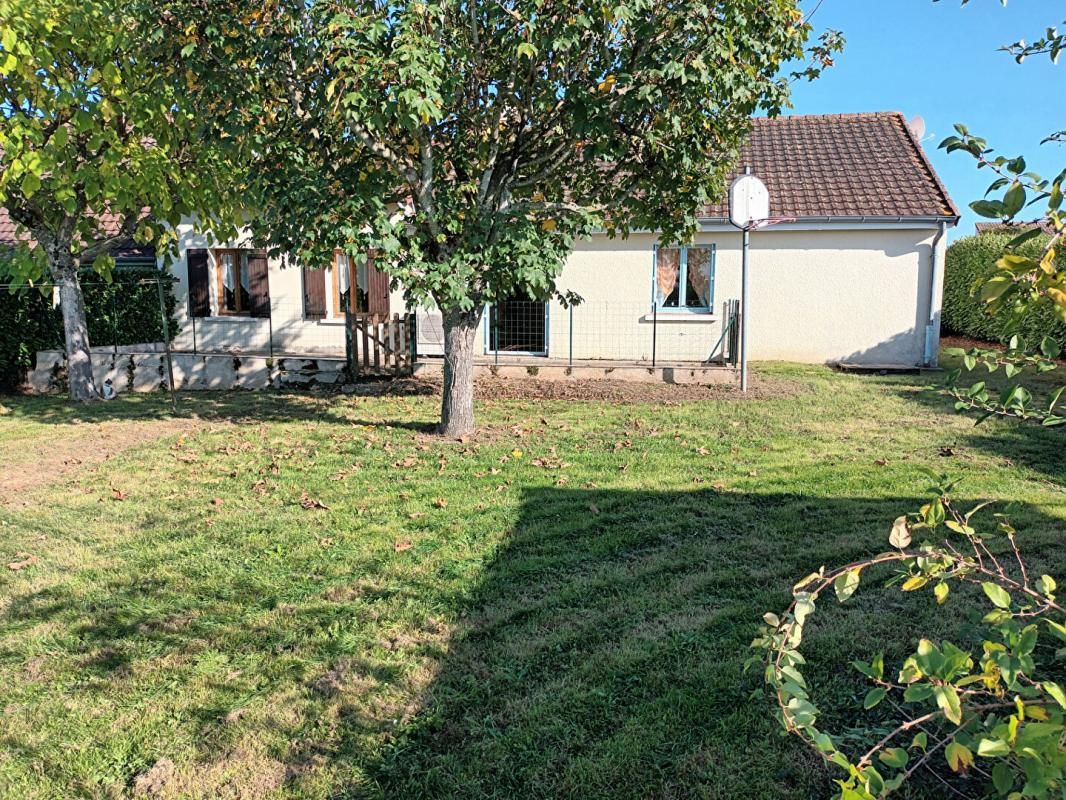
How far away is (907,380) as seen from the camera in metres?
12.2

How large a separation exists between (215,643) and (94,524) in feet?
8.09

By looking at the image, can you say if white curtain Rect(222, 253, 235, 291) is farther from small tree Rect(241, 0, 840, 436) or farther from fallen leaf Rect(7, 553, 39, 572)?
fallen leaf Rect(7, 553, 39, 572)

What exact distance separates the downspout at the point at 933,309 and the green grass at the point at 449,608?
6.33 meters

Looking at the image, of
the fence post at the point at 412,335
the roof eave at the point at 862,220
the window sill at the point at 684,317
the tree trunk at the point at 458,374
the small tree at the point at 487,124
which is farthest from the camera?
the window sill at the point at 684,317

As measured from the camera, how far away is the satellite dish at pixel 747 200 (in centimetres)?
1206

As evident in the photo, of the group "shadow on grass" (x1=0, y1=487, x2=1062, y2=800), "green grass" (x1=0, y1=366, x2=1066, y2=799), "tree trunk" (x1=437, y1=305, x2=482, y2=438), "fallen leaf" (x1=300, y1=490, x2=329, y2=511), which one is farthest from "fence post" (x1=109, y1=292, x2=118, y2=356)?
"shadow on grass" (x1=0, y1=487, x2=1062, y2=800)

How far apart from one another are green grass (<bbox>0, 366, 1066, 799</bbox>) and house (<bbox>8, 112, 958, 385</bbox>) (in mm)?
6490

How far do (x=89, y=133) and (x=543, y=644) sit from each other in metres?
9.05

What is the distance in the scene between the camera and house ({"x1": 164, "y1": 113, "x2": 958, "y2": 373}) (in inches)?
545

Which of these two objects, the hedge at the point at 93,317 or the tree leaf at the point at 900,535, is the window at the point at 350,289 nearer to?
the hedge at the point at 93,317

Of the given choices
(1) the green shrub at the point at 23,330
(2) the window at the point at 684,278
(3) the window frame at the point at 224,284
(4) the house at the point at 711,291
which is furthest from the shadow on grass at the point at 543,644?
(3) the window frame at the point at 224,284

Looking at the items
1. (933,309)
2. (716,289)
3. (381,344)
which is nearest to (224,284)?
(381,344)

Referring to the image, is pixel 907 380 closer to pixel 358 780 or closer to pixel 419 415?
pixel 419 415

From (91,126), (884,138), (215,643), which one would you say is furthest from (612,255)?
(215,643)
